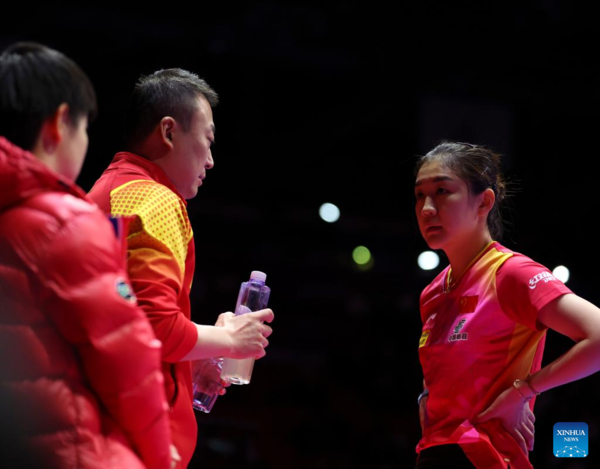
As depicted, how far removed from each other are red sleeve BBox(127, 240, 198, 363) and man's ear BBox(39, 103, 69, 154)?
0.37m

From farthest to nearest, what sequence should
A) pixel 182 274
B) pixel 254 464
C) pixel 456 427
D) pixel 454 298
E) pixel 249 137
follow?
pixel 249 137
pixel 254 464
pixel 454 298
pixel 456 427
pixel 182 274

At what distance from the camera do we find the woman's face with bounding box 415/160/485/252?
7.67ft

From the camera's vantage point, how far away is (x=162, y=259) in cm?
168

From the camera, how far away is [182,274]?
5.80 feet

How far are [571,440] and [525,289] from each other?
79 cm

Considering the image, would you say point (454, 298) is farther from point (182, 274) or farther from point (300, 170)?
point (300, 170)

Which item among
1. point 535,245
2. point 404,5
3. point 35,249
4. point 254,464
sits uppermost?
point 404,5

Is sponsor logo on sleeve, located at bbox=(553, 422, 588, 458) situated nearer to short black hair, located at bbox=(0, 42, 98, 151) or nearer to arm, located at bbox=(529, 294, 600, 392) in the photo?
arm, located at bbox=(529, 294, 600, 392)

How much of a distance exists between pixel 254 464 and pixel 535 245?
386cm

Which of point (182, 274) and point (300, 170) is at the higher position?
point (182, 274)

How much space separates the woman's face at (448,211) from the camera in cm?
234

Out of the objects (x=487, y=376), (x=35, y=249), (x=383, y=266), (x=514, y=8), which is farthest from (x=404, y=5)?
(x=383, y=266)

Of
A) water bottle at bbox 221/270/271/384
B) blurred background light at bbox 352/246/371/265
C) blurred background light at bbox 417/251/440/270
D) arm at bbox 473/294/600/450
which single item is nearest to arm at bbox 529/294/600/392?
arm at bbox 473/294/600/450

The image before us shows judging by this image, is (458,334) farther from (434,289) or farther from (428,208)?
(428,208)
